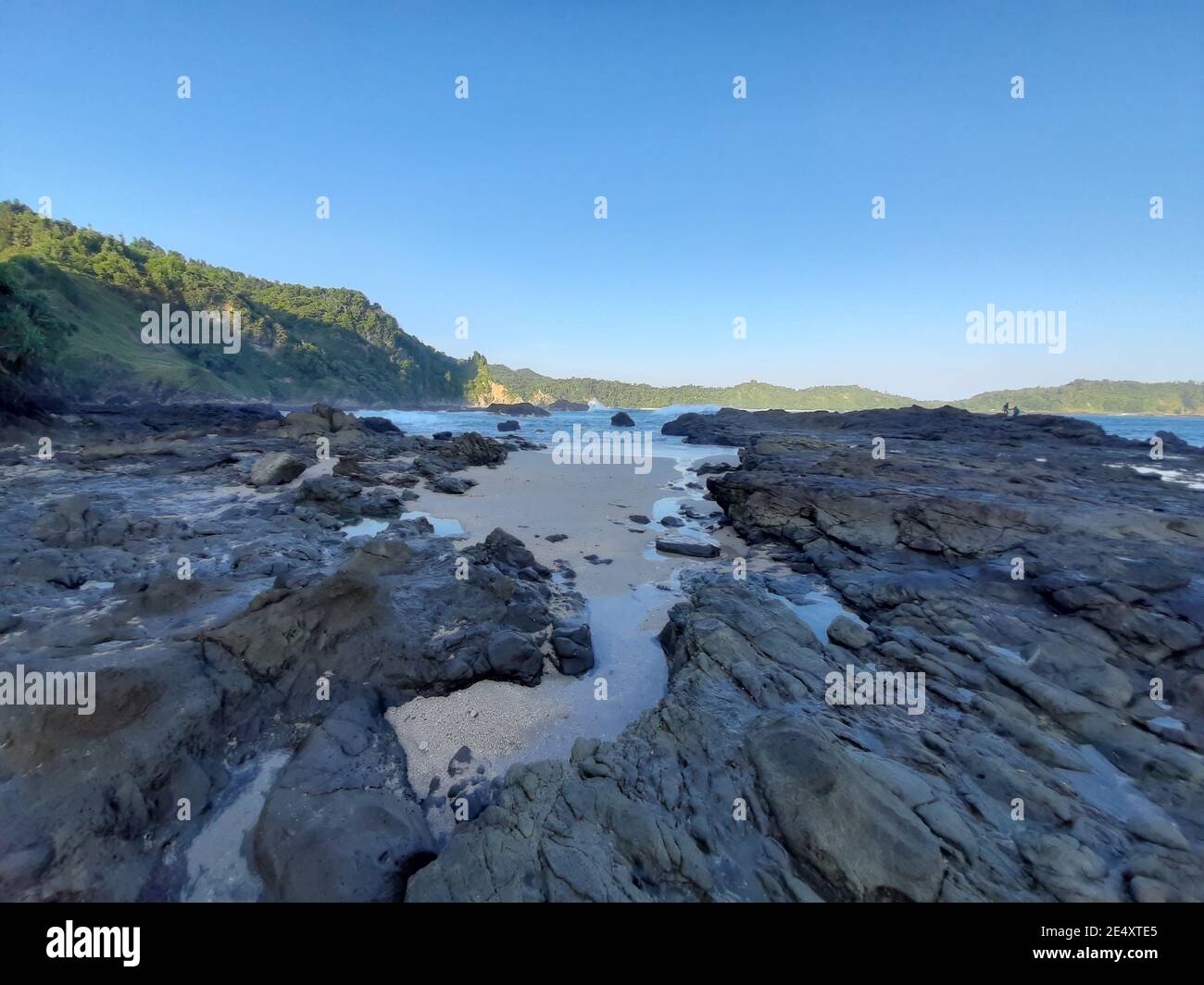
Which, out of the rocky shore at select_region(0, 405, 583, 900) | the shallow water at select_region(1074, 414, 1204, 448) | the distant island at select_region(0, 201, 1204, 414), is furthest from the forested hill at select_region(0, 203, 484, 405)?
the shallow water at select_region(1074, 414, 1204, 448)

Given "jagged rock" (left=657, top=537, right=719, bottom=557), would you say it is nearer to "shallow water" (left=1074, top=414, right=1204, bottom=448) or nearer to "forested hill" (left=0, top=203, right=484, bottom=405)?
"forested hill" (left=0, top=203, right=484, bottom=405)

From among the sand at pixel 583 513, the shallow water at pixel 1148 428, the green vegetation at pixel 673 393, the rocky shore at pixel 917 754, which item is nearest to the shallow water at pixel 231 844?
the rocky shore at pixel 917 754

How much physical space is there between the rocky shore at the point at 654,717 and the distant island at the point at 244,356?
76.8ft

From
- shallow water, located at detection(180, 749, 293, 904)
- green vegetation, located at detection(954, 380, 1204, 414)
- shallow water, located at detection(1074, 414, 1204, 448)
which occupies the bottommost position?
shallow water, located at detection(180, 749, 293, 904)

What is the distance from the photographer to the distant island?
93.9ft

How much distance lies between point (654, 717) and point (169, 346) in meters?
90.1

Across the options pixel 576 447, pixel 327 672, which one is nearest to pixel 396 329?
pixel 576 447

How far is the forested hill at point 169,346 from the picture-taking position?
23.6 meters

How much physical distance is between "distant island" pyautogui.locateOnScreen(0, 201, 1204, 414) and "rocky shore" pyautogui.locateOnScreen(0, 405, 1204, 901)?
76.8ft

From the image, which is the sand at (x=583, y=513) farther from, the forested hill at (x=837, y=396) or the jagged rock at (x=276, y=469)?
the forested hill at (x=837, y=396)

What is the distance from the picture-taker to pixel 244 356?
2963 inches

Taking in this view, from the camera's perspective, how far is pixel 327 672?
577 cm
